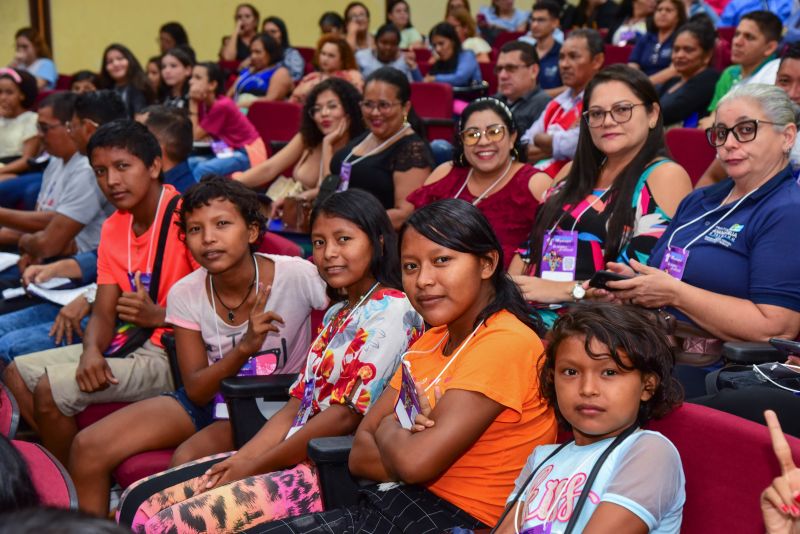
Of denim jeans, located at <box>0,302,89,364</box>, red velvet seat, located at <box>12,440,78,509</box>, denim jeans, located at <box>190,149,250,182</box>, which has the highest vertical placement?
denim jeans, located at <box>190,149,250,182</box>

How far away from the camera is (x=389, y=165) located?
Answer: 12.1ft

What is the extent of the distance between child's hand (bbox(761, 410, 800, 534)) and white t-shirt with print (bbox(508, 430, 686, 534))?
0.55 feet

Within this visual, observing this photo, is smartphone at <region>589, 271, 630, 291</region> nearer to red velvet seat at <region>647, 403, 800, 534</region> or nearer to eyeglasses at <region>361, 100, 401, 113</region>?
red velvet seat at <region>647, 403, 800, 534</region>

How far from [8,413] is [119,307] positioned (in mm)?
866

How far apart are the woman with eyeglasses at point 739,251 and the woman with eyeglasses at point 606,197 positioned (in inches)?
6.1

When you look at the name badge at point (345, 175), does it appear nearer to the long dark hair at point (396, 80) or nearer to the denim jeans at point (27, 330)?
the long dark hair at point (396, 80)

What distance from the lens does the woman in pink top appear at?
482 cm

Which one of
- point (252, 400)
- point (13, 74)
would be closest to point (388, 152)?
point (252, 400)

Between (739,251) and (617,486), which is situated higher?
(739,251)

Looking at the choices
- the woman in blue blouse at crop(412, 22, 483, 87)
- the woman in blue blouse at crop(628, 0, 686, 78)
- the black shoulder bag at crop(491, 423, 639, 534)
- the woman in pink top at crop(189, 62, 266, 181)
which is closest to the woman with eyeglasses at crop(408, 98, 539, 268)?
the black shoulder bag at crop(491, 423, 639, 534)

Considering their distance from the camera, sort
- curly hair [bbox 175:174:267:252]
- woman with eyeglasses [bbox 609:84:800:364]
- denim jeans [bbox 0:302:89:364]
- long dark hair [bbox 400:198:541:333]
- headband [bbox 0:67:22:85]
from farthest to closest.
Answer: headband [bbox 0:67:22:85] < denim jeans [bbox 0:302:89:364] < curly hair [bbox 175:174:267:252] < woman with eyeglasses [bbox 609:84:800:364] < long dark hair [bbox 400:198:541:333]

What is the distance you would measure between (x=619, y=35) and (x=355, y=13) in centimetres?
237

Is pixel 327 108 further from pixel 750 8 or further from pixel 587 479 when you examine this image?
pixel 750 8

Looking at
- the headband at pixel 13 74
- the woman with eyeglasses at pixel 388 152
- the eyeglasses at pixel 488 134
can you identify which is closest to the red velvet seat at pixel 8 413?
the eyeglasses at pixel 488 134
